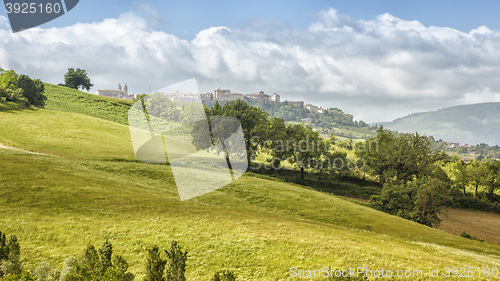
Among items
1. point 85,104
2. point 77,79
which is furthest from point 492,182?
point 77,79

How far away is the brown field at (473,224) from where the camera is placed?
51306 millimetres

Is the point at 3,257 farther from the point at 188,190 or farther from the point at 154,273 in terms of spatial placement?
the point at 188,190

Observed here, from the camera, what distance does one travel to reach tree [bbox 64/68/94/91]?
15562 centimetres

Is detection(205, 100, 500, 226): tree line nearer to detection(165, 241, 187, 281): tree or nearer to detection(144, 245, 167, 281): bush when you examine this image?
detection(165, 241, 187, 281): tree

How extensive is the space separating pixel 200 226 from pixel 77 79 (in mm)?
168591

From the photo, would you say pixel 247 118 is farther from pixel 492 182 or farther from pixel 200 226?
pixel 492 182

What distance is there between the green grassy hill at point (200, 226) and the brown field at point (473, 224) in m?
23.8

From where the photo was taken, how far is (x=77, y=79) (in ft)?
517

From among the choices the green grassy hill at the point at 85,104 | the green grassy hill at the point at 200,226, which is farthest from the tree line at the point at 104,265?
the green grassy hill at the point at 85,104

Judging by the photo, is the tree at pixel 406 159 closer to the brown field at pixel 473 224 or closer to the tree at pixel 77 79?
the brown field at pixel 473 224

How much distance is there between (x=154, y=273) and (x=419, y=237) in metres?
31.7

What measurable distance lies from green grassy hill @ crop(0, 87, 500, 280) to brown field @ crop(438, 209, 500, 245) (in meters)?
Answer: 23.8

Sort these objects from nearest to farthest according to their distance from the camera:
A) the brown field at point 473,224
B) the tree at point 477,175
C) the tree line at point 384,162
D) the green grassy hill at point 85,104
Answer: the tree line at point 384,162
the brown field at point 473,224
the tree at point 477,175
the green grassy hill at point 85,104

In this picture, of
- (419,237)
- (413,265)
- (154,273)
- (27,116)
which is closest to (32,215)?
(154,273)
